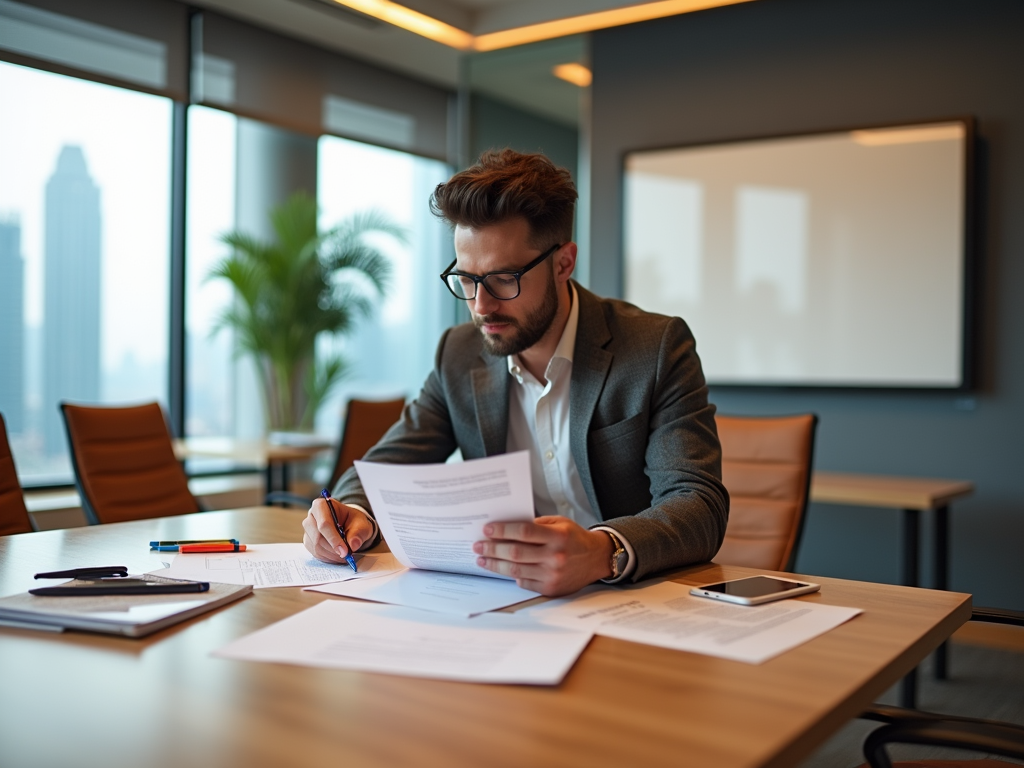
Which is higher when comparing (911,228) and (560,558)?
(911,228)

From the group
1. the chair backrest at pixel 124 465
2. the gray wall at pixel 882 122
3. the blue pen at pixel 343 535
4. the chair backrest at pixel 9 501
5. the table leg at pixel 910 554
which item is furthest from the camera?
the gray wall at pixel 882 122

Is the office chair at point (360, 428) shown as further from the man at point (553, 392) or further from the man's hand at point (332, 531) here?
the man's hand at point (332, 531)

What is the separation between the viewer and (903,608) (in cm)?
135

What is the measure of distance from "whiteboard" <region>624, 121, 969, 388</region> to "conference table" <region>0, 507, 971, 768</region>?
334 cm

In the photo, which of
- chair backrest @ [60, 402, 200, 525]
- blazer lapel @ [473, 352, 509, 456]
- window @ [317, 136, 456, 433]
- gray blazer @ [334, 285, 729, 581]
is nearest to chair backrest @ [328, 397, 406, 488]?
chair backrest @ [60, 402, 200, 525]

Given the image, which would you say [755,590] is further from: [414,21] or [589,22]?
[414,21]

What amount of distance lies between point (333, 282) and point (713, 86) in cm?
242

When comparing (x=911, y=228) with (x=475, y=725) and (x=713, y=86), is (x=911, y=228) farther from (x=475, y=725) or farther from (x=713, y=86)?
(x=475, y=725)

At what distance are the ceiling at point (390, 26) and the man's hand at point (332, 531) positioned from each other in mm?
3939

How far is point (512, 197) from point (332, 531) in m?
0.73

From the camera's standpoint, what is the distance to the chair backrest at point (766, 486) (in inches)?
91.4

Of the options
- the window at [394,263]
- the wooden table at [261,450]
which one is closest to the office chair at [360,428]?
the wooden table at [261,450]

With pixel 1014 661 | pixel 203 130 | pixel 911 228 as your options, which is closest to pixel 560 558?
pixel 1014 661

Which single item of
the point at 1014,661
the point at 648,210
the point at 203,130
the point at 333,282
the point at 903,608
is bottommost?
the point at 1014,661
